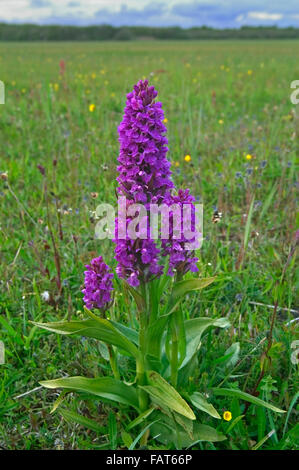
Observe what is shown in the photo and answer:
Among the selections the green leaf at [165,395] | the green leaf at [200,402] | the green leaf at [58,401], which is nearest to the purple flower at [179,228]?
the green leaf at [165,395]

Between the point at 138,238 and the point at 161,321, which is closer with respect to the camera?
the point at 138,238

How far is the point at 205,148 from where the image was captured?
16.5 feet

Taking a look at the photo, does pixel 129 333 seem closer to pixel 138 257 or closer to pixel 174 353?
pixel 174 353

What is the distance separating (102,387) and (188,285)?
0.69 meters

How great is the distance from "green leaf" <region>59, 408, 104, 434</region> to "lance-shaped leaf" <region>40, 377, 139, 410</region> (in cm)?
16

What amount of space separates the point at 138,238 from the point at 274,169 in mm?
3134

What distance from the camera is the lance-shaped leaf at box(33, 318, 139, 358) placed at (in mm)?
1664

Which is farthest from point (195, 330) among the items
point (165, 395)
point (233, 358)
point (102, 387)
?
point (102, 387)

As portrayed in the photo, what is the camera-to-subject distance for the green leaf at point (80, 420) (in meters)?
1.95

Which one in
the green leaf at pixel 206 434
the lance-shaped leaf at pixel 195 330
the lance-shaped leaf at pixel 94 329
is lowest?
the green leaf at pixel 206 434

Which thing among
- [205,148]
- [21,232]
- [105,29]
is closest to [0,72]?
[205,148]

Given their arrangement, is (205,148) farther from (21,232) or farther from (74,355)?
(74,355)

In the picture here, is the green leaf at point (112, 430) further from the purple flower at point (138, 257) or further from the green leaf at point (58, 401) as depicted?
the purple flower at point (138, 257)

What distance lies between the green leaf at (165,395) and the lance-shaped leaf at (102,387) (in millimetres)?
162
